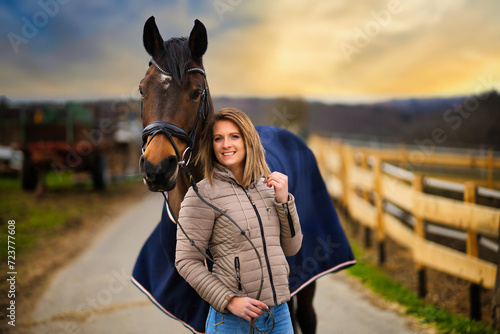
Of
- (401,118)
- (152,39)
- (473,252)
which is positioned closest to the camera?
(152,39)

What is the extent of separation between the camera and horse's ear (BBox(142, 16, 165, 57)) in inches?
76.4

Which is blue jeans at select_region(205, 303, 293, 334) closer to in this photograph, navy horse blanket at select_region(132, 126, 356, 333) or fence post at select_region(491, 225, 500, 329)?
navy horse blanket at select_region(132, 126, 356, 333)

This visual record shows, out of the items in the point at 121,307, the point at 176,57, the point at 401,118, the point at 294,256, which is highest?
the point at 401,118

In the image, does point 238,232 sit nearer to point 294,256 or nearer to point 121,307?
point 294,256

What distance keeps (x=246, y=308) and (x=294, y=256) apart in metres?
0.90

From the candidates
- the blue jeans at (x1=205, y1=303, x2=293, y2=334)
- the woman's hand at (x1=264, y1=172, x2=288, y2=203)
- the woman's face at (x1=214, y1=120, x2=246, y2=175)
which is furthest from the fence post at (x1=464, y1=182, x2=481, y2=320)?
the woman's face at (x1=214, y1=120, x2=246, y2=175)

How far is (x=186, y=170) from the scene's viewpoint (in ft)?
6.13

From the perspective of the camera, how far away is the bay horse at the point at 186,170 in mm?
1729

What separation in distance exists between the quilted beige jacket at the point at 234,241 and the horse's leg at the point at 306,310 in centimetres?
120

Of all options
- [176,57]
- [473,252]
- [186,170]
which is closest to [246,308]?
[186,170]

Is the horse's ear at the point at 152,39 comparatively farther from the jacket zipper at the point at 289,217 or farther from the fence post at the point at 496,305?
the fence post at the point at 496,305

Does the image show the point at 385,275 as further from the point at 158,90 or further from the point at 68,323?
the point at 158,90

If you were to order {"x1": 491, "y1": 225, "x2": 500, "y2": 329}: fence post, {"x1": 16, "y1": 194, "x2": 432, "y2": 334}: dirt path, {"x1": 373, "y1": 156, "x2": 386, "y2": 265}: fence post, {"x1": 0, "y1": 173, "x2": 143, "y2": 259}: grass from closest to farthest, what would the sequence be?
{"x1": 491, "y1": 225, "x2": 500, "y2": 329}: fence post
{"x1": 16, "y1": 194, "x2": 432, "y2": 334}: dirt path
{"x1": 373, "y1": 156, "x2": 386, "y2": 265}: fence post
{"x1": 0, "y1": 173, "x2": 143, "y2": 259}: grass

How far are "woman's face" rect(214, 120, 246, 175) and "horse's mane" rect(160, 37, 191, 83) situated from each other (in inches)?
15.8
